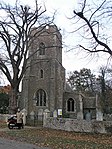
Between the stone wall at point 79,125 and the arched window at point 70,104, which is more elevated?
the arched window at point 70,104

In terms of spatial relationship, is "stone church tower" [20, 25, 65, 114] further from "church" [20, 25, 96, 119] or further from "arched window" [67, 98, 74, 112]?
"arched window" [67, 98, 74, 112]

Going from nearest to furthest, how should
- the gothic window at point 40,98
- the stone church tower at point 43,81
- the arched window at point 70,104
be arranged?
the stone church tower at point 43,81 < the gothic window at point 40,98 < the arched window at point 70,104

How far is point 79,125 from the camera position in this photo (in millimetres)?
24109

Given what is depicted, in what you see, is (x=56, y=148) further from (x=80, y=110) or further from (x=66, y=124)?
(x=80, y=110)

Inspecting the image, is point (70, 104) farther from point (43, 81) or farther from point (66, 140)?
point (66, 140)

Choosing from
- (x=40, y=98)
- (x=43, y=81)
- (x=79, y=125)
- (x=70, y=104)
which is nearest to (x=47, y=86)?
(x=43, y=81)

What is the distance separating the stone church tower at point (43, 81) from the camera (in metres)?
48.2

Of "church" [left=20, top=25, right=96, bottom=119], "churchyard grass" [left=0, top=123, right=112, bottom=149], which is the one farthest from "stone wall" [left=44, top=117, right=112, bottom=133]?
"church" [left=20, top=25, right=96, bottom=119]

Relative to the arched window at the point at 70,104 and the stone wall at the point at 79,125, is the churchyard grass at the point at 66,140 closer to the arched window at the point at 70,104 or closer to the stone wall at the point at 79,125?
the stone wall at the point at 79,125

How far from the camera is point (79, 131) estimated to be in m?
23.9

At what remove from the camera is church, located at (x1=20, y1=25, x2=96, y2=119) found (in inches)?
1900

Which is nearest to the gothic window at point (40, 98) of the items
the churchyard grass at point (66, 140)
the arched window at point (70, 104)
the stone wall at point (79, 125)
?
the arched window at point (70, 104)

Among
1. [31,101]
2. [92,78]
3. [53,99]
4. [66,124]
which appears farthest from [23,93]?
[92,78]

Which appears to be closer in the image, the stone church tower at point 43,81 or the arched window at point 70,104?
the stone church tower at point 43,81
